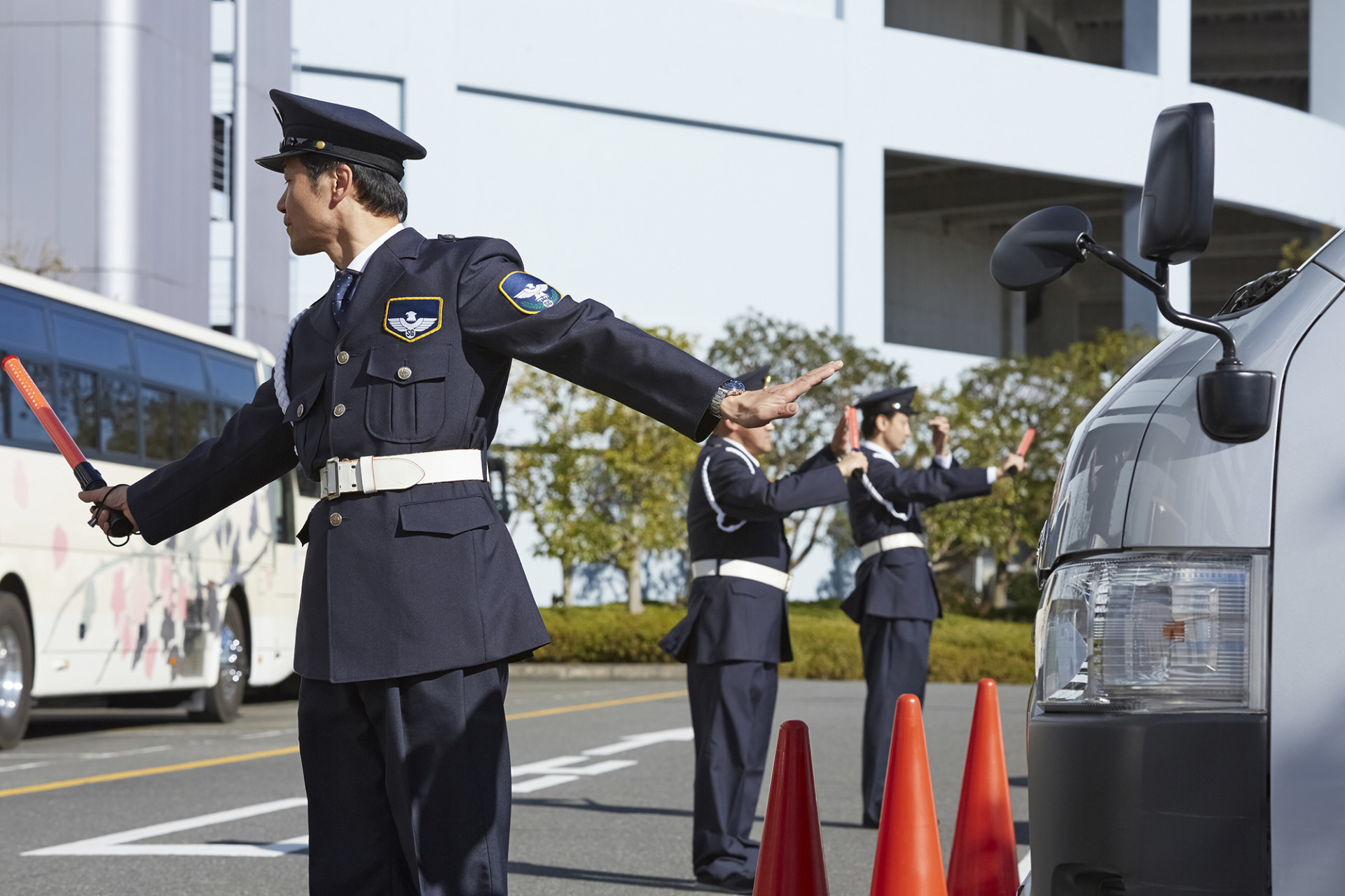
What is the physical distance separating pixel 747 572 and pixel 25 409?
7.41m

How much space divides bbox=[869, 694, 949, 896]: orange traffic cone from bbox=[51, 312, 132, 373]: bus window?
963 centimetres

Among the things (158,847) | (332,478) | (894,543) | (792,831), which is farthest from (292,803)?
(332,478)

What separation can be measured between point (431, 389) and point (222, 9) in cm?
2228

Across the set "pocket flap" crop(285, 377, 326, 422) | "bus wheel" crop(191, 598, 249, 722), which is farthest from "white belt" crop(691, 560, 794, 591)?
"bus wheel" crop(191, 598, 249, 722)

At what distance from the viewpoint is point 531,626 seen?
3.45 meters

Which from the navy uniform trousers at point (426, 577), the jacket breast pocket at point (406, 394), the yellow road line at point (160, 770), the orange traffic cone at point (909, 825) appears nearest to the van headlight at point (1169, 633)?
the navy uniform trousers at point (426, 577)

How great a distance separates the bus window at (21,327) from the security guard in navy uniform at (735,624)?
23.2 ft

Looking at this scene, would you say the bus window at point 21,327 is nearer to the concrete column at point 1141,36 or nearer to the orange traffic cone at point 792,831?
the orange traffic cone at point 792,831

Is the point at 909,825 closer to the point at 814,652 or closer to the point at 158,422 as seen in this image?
the point at 158,422

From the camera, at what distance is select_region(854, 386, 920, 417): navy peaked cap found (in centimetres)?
824

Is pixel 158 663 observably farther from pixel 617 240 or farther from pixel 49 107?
pixel 617 240

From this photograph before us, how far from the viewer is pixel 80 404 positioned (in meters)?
12.8

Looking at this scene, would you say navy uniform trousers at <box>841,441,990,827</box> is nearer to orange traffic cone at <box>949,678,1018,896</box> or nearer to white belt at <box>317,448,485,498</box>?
orange traffic cone at <box>949,678,1018,896</box>

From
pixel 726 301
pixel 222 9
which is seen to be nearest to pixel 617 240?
pixel 726 301
